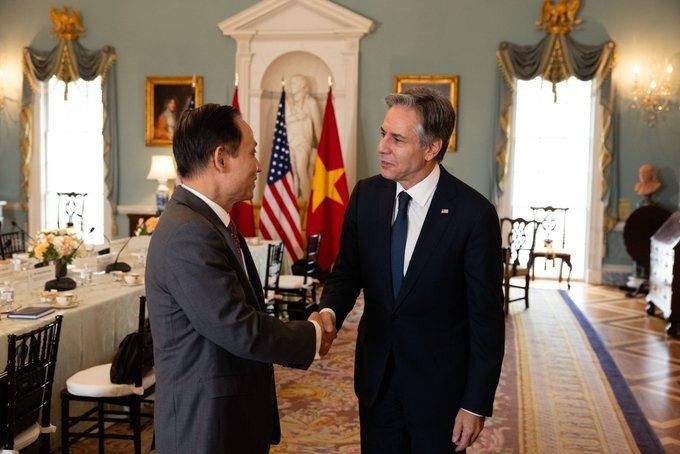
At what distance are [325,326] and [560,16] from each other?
28.1ft

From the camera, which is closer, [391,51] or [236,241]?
[236,241]

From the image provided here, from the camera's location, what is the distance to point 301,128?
10422mm

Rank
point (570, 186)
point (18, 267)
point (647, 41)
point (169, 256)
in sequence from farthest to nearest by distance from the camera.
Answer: point (570, 186) → point (647, 41) → point (18, 267) → point (169, 256)

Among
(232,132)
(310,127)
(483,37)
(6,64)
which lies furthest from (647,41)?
(6,64)

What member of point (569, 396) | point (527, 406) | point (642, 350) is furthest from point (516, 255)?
point (527, 406)

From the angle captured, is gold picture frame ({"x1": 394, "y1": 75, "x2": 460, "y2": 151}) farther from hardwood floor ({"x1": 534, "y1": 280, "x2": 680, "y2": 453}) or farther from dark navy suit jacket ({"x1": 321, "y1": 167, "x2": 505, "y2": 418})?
dark navy suit jacket ({"x1": 321, "y1": 167, "x2": 505, "y2": 418})

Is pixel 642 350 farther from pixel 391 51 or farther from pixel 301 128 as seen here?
pixel 301 128

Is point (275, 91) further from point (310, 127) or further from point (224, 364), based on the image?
point (224, 364)

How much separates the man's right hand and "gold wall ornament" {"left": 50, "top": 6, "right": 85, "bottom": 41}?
1023cm

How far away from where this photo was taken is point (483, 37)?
9898 millimetres

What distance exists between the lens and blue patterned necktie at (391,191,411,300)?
7.52 feet

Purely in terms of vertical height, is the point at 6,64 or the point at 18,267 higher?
the point at 6,64

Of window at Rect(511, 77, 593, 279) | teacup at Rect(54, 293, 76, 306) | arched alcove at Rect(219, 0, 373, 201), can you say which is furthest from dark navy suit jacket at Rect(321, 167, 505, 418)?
window at Rect(511, 77, 593, 279)

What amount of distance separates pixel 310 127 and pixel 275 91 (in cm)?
83
